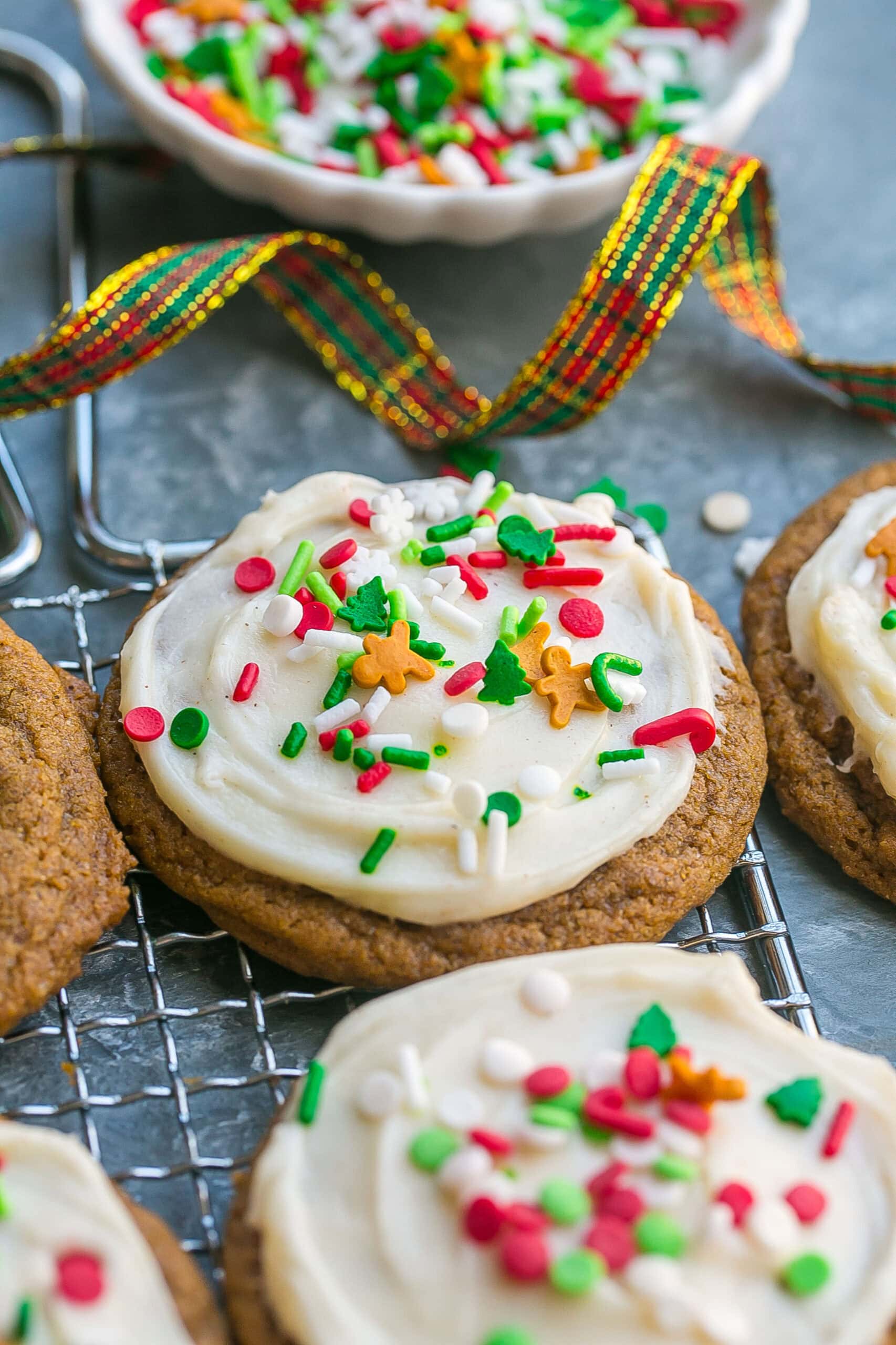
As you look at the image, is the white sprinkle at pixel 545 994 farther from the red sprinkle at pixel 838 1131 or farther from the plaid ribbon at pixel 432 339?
the plaid ribbon at pixel 432 339

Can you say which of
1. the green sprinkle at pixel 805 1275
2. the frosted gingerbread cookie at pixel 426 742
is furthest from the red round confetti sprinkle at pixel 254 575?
the green sprinkle at pixel 805 1275

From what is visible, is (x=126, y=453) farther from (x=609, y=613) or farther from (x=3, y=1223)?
(x=3, y=1223)

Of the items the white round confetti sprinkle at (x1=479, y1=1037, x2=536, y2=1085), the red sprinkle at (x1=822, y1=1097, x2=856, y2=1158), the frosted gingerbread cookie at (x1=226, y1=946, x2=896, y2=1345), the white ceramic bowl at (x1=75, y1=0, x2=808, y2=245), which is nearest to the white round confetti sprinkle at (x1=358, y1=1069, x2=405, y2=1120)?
the frosted gingerbread cookie at (x1=226, y1=946, x2=896, y2=1345)

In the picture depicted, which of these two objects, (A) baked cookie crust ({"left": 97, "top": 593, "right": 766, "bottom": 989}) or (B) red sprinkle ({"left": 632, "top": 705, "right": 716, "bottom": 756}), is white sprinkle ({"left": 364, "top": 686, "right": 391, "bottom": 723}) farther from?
(B) red sprinkle ({"left": 632, "top": 705, "right": 716, "bottom": 756})

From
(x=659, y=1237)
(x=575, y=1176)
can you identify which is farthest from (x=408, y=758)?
(x=659, y=1237)

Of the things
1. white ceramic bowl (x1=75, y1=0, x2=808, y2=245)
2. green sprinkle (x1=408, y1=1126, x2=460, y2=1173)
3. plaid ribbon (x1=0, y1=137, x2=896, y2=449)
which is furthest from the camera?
white ceramic bowl (x1=75, y1=0, x2=808, y2=245)
